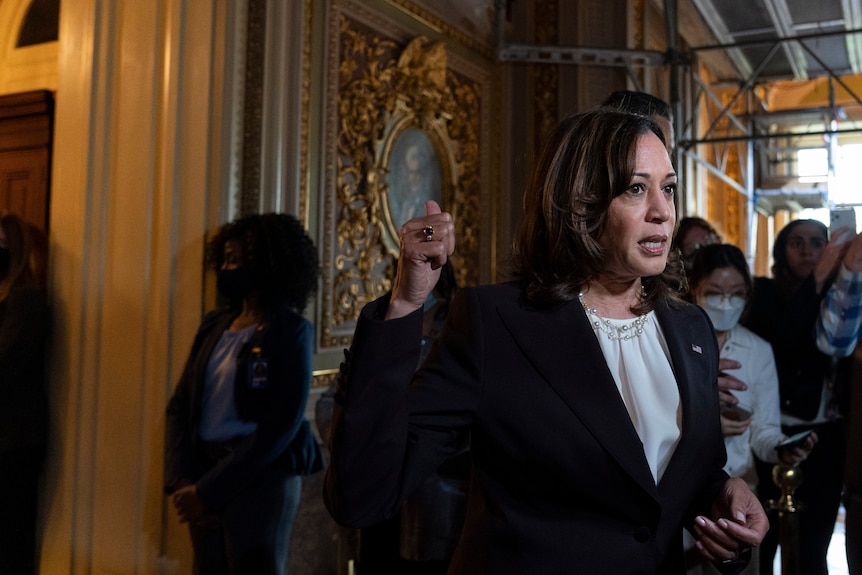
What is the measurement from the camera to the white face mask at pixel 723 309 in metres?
2.52

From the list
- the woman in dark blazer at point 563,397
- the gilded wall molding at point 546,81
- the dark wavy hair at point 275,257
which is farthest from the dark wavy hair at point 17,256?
the gilded wall molding at point 546,81

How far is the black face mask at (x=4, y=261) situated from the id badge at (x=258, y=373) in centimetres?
135

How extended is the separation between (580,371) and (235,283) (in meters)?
1.89

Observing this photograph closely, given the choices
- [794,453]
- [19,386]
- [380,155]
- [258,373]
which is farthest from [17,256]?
[794,453]

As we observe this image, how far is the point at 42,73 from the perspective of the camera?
167 inches

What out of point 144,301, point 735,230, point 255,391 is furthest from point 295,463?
point 735,230

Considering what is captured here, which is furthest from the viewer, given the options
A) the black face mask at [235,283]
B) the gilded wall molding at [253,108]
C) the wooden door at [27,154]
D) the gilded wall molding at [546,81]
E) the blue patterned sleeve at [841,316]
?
the gilded wall molding at [546,81]

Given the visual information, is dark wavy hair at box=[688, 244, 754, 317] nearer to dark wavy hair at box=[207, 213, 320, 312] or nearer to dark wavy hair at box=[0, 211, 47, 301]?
dark wavy hair at box=[207, 213, 320, 312]

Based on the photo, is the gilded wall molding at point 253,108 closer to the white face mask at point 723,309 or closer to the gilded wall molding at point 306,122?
the gilded wall molding at point 306,122

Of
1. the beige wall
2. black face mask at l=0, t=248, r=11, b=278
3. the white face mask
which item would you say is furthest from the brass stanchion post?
black face mask at l=0, t=248, r=11, b=278

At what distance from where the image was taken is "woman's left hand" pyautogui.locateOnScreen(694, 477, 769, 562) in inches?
47.3

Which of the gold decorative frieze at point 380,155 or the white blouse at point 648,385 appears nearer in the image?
the white blouse at point 648,385

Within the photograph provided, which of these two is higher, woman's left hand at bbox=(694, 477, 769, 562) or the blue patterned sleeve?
the blue patterned sleeve

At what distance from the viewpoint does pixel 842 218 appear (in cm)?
250
